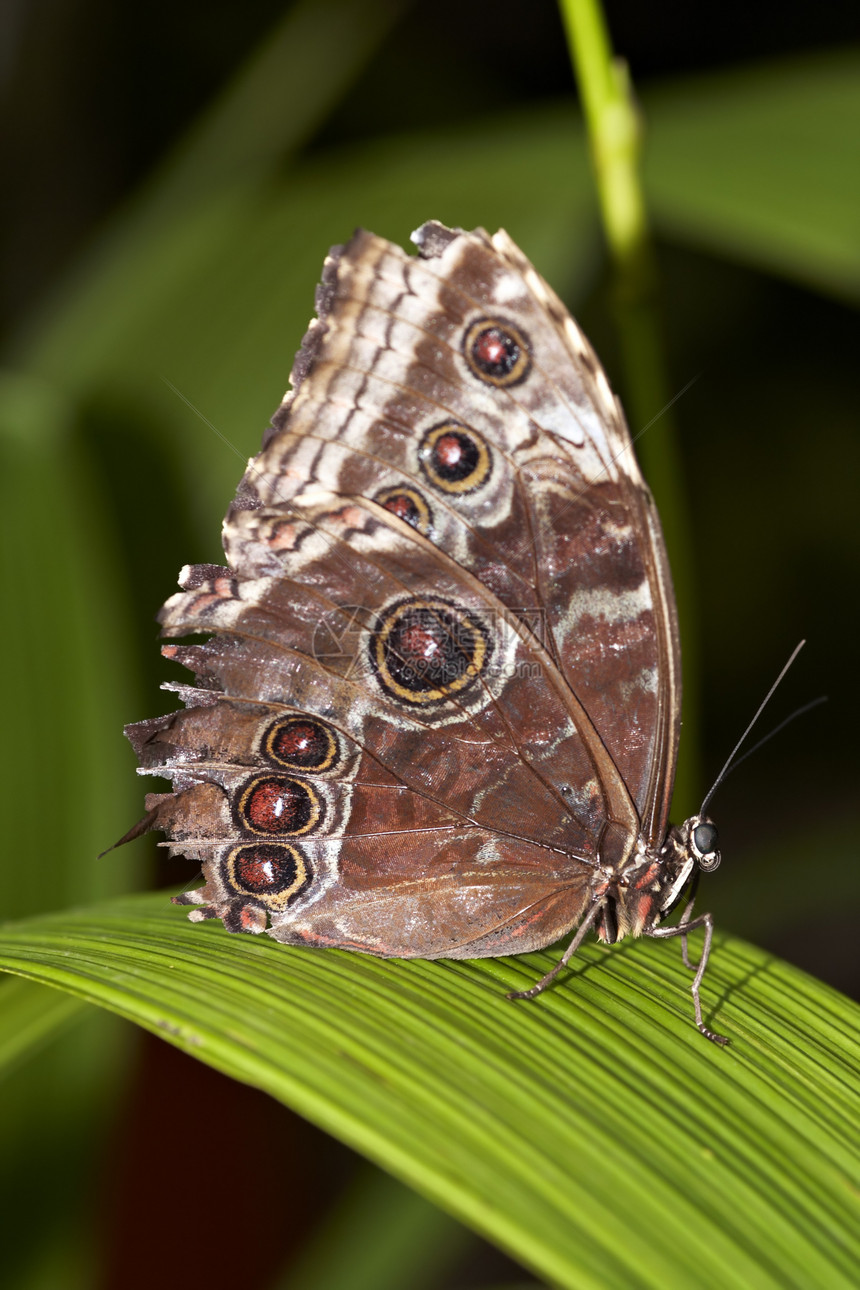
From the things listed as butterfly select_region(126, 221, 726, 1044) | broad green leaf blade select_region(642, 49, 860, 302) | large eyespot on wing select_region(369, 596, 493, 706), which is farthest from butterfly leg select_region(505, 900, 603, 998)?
broad green leaf blade select_region(642, 49, 860, 302)

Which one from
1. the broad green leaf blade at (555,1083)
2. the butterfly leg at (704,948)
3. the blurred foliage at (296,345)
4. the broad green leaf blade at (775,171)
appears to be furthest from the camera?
the blurred foliage at (296,345)

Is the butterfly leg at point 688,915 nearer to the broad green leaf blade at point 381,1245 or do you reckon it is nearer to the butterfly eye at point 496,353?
the butterfly eye at point 496,353

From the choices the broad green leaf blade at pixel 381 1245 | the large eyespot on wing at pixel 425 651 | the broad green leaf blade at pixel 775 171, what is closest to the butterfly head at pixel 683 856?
the large eyespot on wing at pixel 425 651

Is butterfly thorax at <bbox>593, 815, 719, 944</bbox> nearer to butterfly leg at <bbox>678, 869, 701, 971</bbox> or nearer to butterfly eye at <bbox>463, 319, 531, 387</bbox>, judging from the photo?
butterfly leg at <bbox>678, 869, 701, 971</bbox>

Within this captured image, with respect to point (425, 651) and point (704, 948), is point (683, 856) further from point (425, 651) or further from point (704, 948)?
point (425, 651)

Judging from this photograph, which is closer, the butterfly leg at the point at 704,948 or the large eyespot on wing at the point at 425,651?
the butterfly leg at the point at 704,948
